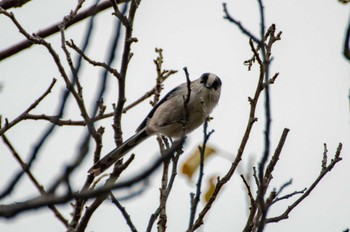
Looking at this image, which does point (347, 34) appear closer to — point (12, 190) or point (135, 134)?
point (12, 190)

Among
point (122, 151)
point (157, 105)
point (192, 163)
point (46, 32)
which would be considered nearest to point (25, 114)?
point (46, 32)

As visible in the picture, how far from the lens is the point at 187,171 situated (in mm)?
A: 2623

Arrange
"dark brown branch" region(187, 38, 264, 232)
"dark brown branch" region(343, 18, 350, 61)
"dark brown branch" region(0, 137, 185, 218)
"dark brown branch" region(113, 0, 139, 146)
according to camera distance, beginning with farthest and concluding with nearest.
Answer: "dark brown branch" region(187, 38, 264, 232), "dark brown branch" region(113, 0, 139, 146), "dark brown branch" region(343, 18, 350, 61), "dark brown branch" region(0, 137, 185, 218)

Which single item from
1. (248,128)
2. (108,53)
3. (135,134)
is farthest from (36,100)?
(135,134)

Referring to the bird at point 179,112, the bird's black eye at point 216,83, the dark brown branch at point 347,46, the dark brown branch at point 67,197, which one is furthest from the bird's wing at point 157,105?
the dark brown branch at point 67,197

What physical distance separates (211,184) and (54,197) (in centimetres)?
177

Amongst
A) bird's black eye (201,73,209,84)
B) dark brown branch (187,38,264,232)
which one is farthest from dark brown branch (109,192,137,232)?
bird's black eye (201,73,209,84)

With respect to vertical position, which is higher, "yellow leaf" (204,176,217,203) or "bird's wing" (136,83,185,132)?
"bird's wing" (136,83,185,132)

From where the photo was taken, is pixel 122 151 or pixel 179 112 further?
pixel 179 112

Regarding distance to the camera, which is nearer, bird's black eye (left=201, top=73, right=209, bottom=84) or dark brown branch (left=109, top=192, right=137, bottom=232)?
dark brown branch (left=109, top=192, right=137, bottom=232)

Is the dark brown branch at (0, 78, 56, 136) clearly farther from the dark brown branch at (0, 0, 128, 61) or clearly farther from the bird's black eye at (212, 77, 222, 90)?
the bird's black eye at (212, 77, 222, 90)

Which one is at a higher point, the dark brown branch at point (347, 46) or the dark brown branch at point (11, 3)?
the dark brown branch at point (11, 3)

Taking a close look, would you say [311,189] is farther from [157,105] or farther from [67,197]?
[157,105]

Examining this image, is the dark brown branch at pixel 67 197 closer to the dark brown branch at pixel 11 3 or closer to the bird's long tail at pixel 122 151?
the dark brown branch at pixel 11 3
